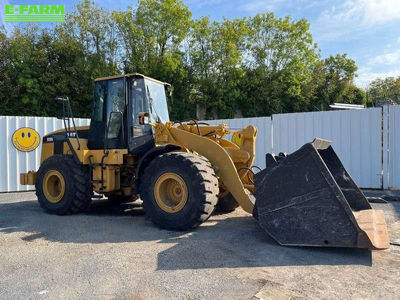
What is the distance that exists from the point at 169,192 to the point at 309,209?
214 cm

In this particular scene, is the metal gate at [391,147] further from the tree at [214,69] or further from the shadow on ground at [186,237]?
the tree at [214,69]

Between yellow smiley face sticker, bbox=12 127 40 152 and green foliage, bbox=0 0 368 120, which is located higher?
green foliage, bbox=0 0 368 120

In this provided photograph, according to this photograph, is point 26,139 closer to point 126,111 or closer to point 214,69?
point 126,111

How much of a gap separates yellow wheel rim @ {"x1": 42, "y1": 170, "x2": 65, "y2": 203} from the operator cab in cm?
89

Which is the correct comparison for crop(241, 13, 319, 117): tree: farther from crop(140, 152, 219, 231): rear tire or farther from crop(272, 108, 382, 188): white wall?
crop(140, 152, 219, 231): rear tire

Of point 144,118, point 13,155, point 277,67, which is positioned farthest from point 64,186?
point 277,67

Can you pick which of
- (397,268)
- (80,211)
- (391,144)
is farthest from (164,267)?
(391,144)

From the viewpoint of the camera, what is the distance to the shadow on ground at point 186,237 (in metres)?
3.83

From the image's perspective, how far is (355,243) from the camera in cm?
379

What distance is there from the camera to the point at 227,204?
20.7 feet

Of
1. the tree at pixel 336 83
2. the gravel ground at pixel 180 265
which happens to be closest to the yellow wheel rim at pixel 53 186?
the gravel ground at pixel 180 265

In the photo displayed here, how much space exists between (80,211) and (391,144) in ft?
24.9

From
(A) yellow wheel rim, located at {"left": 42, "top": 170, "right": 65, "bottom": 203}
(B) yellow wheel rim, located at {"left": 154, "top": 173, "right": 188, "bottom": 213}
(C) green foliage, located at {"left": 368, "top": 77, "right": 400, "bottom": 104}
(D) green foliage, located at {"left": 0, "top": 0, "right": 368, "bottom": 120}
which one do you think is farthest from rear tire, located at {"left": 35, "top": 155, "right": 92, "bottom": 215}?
(C) green foliage, located at {"left": 368, "top": 77, "right": 400, "bottom": 104}

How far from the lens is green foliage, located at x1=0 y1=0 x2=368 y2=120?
66.2ft
